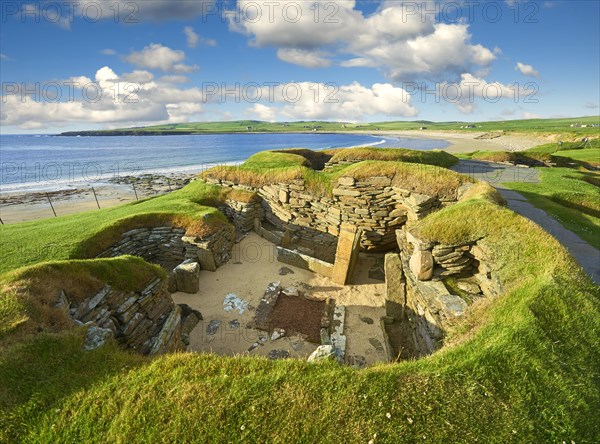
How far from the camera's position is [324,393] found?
4414mm

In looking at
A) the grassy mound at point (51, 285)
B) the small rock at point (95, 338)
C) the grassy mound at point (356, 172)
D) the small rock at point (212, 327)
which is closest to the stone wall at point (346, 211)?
the grassy mound at point (356, 172)

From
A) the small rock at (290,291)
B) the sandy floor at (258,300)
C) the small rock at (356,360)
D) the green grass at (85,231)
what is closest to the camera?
the small rock at (356,360)

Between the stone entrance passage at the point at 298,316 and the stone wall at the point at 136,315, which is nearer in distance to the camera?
the stone wall at the point at 136,315

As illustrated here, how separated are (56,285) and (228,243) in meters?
8.75

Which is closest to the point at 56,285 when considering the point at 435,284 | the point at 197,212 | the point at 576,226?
the point at 197,212

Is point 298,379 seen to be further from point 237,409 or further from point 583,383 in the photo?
point 583,383

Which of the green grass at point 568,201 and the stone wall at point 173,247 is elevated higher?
the green grass at point 568,201

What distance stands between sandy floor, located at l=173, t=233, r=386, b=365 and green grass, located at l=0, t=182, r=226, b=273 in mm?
2864

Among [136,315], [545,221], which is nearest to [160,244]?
[136,315]

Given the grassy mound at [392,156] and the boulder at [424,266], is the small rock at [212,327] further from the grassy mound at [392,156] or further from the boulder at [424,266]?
the grassy mound at [392,156]

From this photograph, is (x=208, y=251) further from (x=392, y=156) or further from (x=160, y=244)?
(x=392, y=156)

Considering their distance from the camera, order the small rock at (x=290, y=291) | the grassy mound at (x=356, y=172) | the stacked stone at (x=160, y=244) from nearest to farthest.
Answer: the small rock at (x=290, y=291) → the stacked stone at (x=160, y=244) → the grassy mound at (x=356, y=172)

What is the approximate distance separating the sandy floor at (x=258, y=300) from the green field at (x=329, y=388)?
2.73 m

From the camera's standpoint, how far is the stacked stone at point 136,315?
705cm
